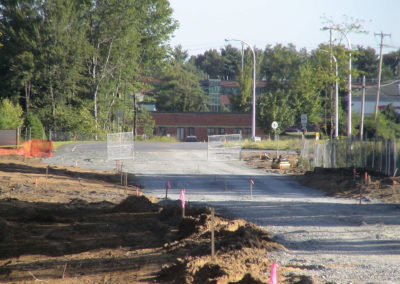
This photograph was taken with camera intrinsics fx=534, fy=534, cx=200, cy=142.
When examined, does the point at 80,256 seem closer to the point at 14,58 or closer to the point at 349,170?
the point at 349,170

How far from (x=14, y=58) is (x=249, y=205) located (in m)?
47.5

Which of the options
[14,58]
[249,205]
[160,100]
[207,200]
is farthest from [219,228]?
[160,100]

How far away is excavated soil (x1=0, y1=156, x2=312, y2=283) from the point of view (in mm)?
8961

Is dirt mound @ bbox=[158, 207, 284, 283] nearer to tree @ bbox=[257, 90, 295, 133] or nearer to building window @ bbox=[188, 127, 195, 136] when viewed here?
tree @ bbox=[257, 90, 295, 133]

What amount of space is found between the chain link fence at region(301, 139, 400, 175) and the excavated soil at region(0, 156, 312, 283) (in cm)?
1300

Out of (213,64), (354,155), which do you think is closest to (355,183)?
(354,155)

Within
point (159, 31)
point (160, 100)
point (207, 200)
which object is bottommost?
point (207, 200)

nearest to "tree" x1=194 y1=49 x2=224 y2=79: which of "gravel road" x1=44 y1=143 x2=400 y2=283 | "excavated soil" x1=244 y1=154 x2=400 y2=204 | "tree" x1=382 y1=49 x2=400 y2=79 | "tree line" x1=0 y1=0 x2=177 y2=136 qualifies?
"tree" x1=382 y1=49 x2=400 y2=79

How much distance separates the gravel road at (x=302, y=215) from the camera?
32.5ft

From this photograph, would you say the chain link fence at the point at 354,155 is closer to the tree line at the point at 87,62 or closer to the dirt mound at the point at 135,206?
the dirt mound at the point at 135,206

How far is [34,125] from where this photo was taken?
5475 centimetres

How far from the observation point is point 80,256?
35.0ft

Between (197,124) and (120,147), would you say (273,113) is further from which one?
(120,147)

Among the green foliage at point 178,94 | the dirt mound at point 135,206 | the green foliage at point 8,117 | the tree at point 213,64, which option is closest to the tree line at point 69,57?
the green foliage at point 8,117
